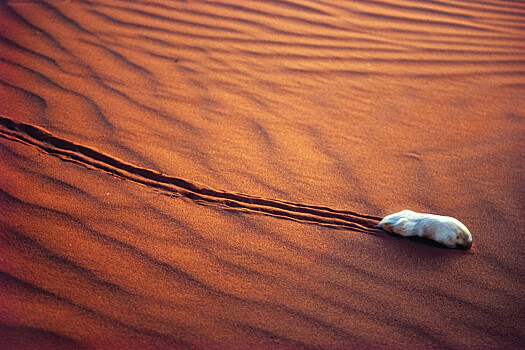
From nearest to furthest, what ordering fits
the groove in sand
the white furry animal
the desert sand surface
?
the desert sand surface → the white furry animal → the groove in sand

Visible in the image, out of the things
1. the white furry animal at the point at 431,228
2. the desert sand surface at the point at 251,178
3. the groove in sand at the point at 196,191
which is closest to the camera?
the desert sand surface at the point at 251,178

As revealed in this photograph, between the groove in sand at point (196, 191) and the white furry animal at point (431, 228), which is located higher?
the white furry animal at point (431, 228)

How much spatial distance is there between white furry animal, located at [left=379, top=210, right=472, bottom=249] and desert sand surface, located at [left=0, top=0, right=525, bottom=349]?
0.05 m

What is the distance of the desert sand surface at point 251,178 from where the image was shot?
5.59 feet

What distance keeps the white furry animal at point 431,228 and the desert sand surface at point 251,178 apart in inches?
1.9

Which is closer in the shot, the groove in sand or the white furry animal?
the white furry animal

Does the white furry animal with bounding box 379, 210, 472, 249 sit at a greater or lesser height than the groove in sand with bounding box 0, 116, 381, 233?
greater

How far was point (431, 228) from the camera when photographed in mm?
2105

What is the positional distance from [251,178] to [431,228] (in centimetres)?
94

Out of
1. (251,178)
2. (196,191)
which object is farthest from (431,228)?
(196,191)

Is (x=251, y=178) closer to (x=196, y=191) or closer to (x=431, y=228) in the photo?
(x=196, y=191)

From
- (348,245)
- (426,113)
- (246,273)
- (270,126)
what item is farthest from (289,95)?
(246,273)

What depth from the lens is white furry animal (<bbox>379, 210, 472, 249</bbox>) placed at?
2084 millimetres

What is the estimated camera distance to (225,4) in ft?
14.6
